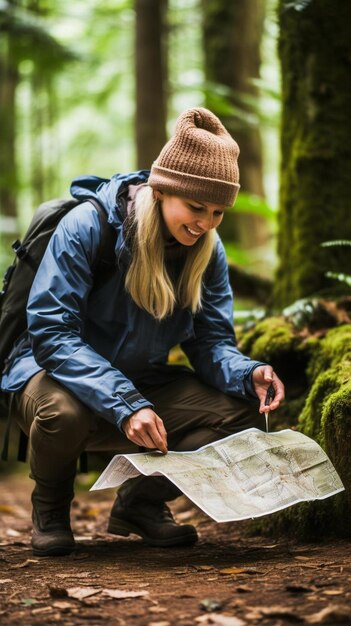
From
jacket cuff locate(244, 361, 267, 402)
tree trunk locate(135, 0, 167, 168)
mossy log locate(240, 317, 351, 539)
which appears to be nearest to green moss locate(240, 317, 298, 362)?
mossy log locate(240, 317, 351, 539)

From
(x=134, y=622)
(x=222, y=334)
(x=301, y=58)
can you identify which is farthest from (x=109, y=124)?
(x=134, y=622)

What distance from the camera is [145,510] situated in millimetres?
3846

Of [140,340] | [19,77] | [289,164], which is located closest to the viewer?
[140,340]

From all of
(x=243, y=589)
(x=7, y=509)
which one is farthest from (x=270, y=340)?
(x=7, y=509)

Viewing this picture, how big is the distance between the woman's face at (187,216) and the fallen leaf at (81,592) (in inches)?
61.2

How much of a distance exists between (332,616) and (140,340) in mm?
1749

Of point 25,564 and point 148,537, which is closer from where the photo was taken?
point 25,564

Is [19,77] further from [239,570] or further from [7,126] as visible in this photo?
[239,570]

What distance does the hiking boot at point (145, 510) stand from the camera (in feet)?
12.4

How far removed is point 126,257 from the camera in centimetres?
347

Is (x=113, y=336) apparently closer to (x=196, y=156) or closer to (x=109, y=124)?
(x=196, y=156)

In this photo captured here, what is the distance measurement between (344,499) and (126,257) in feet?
4.77

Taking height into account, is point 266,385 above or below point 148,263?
below

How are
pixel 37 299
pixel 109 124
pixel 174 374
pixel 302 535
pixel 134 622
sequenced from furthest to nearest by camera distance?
pixel 109 124
pixel 174 374
pixel 302 535
pixel 37 299
pixel 134 622
